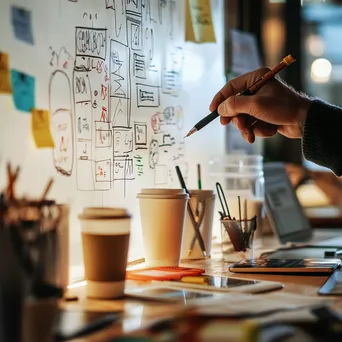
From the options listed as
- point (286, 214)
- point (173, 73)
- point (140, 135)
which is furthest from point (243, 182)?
point (140, 135)

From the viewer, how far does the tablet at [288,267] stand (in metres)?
1.54

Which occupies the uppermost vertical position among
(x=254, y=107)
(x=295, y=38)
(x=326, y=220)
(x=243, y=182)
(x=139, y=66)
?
(x=295, y=38)

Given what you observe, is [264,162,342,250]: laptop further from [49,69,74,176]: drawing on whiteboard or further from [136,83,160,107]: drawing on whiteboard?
[49,69,74,176]: drawing on whiteboard

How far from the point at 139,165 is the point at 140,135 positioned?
0.08 metres

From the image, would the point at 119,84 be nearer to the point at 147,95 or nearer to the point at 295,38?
the point at 147,95

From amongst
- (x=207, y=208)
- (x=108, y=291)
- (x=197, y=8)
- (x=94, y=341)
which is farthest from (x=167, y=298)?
(x=197, y=8)

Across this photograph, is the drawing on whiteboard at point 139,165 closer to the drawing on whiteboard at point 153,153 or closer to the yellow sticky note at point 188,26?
the drawing on whiteboard at point 153,153

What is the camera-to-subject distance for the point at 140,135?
1.74 m

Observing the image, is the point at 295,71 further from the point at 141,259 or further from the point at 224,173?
the point at 141,259

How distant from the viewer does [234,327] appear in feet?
2.87

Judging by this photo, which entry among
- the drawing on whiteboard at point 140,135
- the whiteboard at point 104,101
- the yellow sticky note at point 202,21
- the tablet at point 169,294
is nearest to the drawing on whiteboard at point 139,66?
the whiteboard at point 104,101

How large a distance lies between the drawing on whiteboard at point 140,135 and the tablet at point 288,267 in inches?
15.1

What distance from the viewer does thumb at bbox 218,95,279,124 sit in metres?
1.70

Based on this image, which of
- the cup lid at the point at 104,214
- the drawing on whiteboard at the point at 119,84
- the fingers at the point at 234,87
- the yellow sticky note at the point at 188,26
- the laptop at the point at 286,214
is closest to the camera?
the cup lid at the point at 104,214
